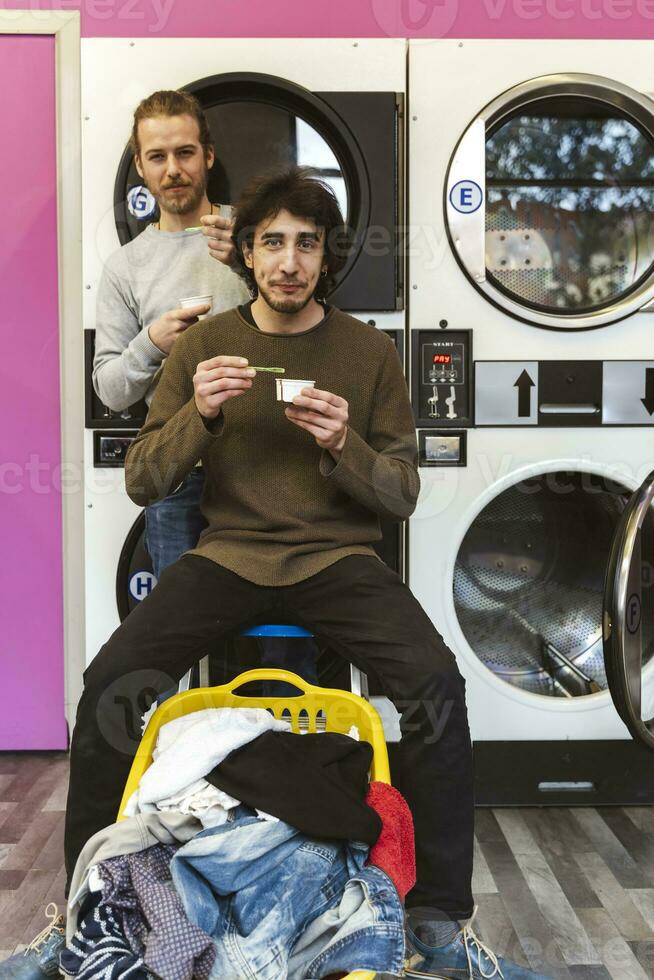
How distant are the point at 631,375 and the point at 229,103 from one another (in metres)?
1.17

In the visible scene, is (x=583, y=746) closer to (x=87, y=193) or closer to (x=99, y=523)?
(x=99, y=523)

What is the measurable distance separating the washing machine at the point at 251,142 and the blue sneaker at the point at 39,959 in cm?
82

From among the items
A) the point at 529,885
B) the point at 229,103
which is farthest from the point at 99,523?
the point at 529,885

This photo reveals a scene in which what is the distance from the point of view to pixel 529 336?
2309mm

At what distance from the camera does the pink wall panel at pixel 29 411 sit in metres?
2.65

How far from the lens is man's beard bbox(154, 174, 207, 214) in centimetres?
217

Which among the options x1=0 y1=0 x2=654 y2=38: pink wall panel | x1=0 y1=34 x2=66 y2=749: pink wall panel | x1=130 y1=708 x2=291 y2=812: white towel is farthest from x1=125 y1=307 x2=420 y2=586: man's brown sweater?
x1=0 y1=0 x2=654 y2=38: pink wall panel

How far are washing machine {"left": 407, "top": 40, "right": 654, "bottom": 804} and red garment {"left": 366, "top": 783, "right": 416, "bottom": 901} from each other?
2.90 feet

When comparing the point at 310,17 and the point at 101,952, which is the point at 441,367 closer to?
the point at 310,17

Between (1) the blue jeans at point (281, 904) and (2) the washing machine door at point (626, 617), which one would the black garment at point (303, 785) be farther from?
(2) the washing machine door at point (626, 617)

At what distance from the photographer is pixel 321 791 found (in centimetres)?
140

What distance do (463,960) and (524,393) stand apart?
49.8 inches

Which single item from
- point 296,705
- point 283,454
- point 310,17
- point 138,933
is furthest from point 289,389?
point 310,17

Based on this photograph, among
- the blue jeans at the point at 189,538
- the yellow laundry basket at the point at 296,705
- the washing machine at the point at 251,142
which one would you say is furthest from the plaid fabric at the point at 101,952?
the washing machine at the point at 251,142
